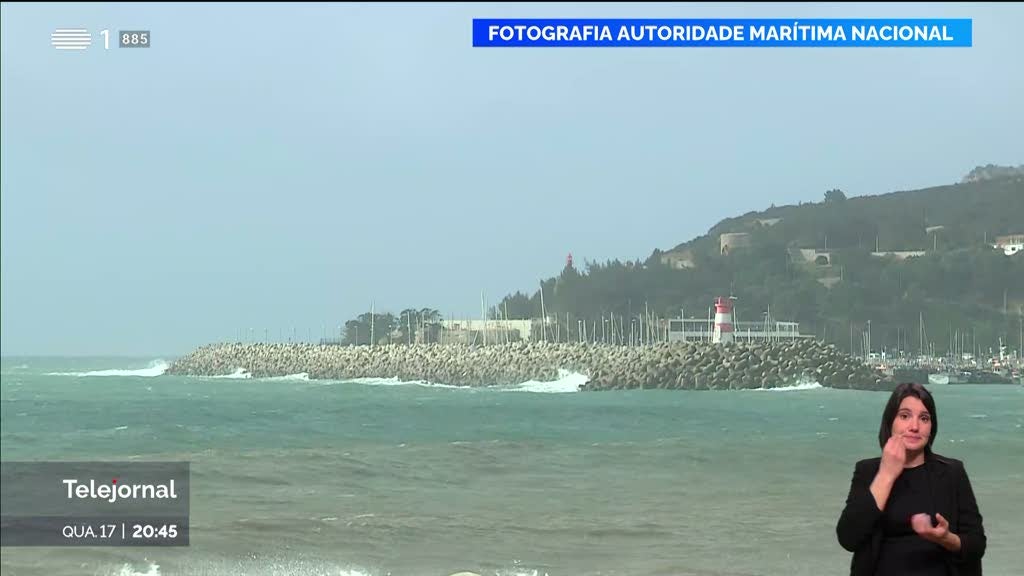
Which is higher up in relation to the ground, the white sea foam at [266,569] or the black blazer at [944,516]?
the black blazer at [944,516]

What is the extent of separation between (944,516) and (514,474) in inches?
456

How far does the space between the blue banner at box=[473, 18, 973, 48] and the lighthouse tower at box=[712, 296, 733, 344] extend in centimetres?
2006

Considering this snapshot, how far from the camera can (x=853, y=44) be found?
5.88 m

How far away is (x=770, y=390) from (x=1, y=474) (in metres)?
18.2

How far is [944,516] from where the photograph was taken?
160 centimetres

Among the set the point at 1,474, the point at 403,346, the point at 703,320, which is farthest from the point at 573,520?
the point at 403,346

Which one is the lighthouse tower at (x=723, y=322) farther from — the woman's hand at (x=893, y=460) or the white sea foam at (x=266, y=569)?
the woman's hand at (x=893, y=460)

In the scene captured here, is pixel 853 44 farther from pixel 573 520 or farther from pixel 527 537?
pixel 573 520

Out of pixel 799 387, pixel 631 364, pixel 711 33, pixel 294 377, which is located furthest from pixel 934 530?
pixel 294 377

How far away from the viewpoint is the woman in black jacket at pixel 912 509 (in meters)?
1.60

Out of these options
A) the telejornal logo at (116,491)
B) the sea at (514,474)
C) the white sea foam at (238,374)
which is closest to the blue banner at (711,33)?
the sea at (514,474)

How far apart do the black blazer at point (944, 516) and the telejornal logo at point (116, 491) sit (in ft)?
30.3

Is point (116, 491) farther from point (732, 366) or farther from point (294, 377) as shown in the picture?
point (294, 377)

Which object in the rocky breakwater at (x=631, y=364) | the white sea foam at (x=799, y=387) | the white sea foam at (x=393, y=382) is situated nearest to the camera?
the white sea foam at (x=799, y=387)
